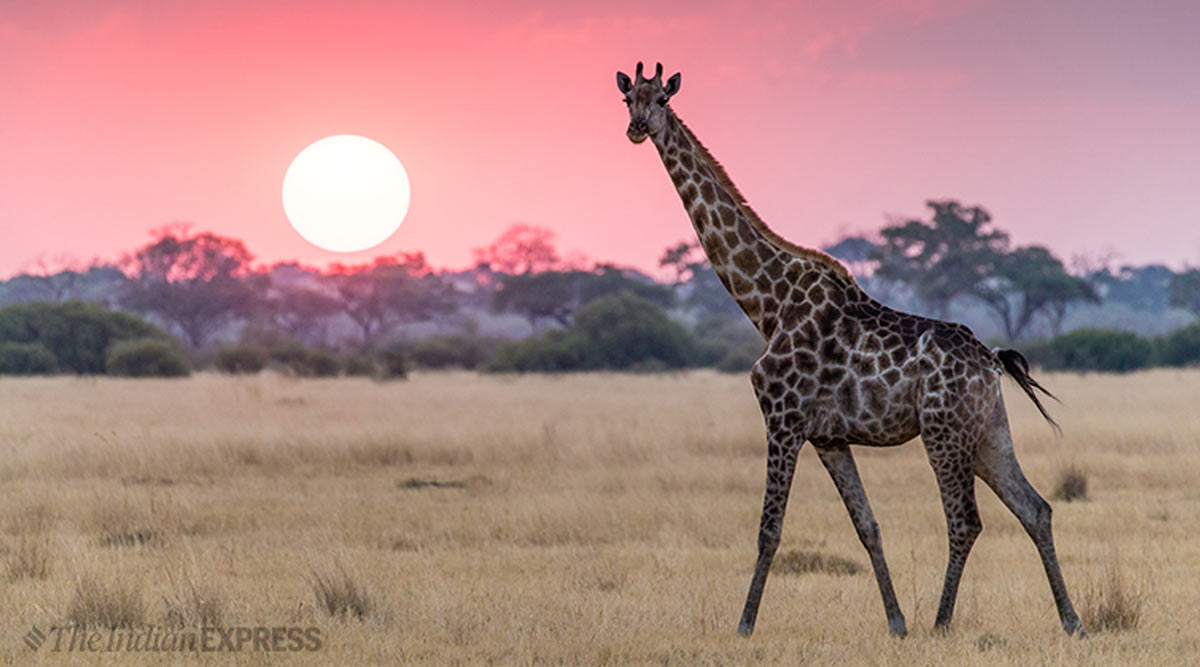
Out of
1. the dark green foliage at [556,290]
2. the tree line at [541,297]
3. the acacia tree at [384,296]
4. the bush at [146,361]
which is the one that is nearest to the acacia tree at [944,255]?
the tree line at [541,297]

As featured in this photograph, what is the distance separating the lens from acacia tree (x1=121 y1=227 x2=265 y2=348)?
73.2 meters

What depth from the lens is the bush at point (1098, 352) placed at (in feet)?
159

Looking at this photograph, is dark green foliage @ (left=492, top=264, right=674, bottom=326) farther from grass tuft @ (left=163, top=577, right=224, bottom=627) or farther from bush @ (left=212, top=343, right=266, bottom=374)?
grass tuft @ (left=163, top=577, right=224, bottom=627)

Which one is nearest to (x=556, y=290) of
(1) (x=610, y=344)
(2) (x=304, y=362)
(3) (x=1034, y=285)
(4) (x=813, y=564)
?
(1) (x=610, y=344)

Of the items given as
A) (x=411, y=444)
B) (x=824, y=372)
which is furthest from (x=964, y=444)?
(x=411, y=444)

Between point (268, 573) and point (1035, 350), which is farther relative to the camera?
point (1035, 350)

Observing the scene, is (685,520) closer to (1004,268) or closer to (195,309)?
(1004,268)

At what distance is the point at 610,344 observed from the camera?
181 feet

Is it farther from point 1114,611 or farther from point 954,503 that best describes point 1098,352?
point 954,503

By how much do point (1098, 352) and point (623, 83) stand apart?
146 feet

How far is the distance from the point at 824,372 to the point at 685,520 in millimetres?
5114

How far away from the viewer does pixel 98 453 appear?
16.5 m

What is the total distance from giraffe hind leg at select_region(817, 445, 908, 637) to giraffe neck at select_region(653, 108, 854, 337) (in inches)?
36.8

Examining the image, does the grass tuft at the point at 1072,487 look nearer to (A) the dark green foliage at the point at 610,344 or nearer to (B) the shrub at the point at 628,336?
(A) the dark green foliage at the point at 610,344
